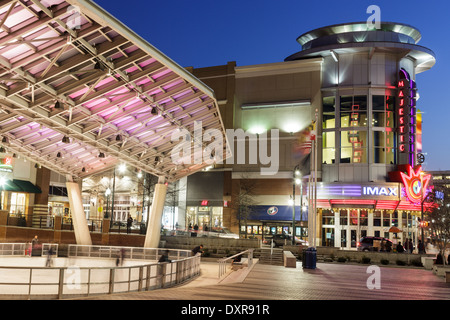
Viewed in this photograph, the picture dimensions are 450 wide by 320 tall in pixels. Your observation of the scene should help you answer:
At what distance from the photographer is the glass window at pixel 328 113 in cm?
5619

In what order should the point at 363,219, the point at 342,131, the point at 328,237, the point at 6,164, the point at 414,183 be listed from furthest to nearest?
the point at 342,131 → the point at 328,237 → the point at 363,219 → the point at 6,164 → the point at 414,183

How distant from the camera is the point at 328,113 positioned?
5641 cm

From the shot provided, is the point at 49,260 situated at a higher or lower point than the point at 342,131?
lower

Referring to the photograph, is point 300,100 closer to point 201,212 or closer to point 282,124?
point 282,124

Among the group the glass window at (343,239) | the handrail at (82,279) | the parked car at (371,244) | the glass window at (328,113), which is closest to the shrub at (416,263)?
the parked car at (371,244)

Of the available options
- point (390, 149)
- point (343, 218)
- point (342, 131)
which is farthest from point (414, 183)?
point (342, 131)

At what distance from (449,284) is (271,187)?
118ft

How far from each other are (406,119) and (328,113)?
8688mm

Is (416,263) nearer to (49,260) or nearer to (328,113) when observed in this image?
(328,113)

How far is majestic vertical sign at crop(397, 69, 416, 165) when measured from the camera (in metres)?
52.1

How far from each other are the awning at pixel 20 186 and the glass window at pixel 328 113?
34.4 meters

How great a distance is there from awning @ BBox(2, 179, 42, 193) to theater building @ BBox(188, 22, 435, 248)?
2229cm

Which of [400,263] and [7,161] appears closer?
[400,263]

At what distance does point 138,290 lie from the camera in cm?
1756
